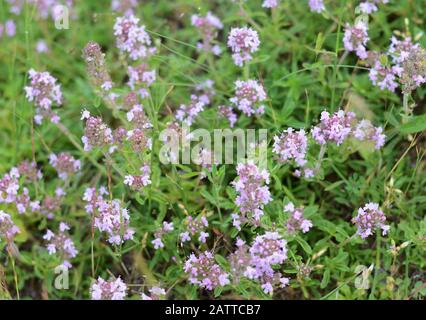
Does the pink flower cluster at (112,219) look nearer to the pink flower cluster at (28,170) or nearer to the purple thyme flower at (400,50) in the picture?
the pink flower cluster at (28,170)

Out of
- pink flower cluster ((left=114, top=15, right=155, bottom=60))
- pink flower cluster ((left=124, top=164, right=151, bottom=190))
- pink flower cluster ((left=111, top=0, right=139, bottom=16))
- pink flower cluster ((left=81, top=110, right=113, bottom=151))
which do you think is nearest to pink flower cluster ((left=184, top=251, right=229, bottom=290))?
pink flower cluster ((left=124, top=164, right=151, bottom=190))

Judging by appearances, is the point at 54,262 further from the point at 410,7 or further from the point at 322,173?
the point at 410,7

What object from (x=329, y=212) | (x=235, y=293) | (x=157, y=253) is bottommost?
(x=235, y=293)

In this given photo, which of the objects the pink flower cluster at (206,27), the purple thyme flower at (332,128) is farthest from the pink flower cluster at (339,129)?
the pink flower cluster at (206,27)

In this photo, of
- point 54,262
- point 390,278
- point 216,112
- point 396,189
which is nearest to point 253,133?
point 216,112

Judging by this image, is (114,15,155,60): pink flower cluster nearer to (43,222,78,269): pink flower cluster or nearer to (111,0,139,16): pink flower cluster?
(111,0,139,16): pink flower cluster
